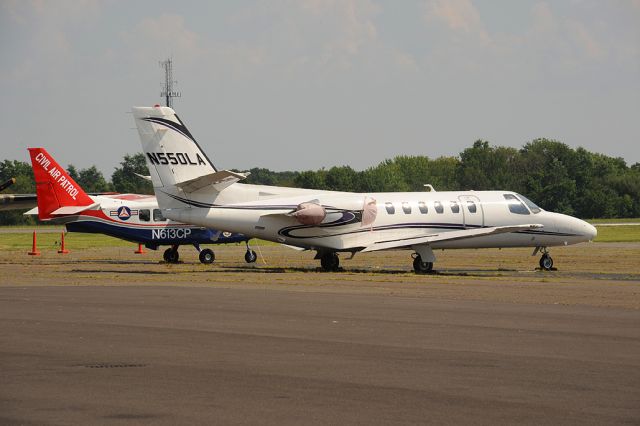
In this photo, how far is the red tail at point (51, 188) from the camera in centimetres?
4447

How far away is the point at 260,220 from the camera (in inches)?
1468

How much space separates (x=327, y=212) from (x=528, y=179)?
3356 inches

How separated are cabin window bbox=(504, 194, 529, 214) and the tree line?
75.4m

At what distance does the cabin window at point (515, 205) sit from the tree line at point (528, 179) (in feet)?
247

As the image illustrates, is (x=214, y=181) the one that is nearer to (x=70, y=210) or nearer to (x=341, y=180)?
(x=70, y=210)

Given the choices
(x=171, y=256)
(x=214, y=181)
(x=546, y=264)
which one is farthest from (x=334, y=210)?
(x=171, y=256)

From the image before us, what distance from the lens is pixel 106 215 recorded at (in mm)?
44781

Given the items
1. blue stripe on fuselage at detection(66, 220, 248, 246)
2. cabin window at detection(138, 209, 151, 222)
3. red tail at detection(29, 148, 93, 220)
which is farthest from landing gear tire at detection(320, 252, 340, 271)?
red tail at detection(29, 148, 93, 220)

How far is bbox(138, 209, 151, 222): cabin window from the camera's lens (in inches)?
1770

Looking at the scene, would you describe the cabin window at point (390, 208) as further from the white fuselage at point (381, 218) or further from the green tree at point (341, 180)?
the green tree at point (341, 180)

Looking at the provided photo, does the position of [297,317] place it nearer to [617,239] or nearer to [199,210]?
→ [199,210]

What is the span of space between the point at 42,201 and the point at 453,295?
916 inches

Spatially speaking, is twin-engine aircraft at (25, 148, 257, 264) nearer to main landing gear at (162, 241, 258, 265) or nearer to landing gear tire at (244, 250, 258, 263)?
main landing gear at (162, 241, 258, 265)

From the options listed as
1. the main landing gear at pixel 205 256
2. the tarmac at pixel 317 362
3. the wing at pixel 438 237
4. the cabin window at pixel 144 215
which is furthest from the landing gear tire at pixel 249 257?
the tarmac at pixel 317 362
